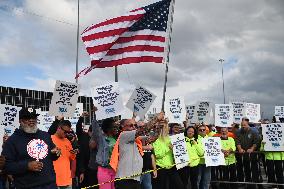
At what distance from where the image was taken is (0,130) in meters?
Result: 5.91

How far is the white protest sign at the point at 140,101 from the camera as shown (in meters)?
10.4

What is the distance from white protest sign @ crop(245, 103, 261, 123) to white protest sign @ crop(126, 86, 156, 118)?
19.7 feet

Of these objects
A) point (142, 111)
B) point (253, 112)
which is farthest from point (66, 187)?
point (253, 112)

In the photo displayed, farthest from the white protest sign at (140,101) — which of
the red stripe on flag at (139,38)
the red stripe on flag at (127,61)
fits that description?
the red stripe on flag at (139,38)

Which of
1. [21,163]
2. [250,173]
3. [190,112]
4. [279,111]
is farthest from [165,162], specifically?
[279,111]

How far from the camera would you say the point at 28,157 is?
16.6 feet

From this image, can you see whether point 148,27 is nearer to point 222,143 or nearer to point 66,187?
point 222,143

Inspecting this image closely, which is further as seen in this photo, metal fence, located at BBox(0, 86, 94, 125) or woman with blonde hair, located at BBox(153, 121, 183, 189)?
metal fence, located at BBox(0, 86, 94, 125)

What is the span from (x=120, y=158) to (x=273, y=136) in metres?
5.61

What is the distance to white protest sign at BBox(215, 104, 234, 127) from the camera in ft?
42.9

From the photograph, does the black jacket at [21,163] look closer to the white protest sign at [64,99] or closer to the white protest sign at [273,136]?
the white protest sign at [64,99]

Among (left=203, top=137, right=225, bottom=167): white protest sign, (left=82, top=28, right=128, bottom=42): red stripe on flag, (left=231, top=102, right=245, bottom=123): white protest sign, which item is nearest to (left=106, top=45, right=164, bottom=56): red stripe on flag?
(left=82, top=28, right=128, bottom=42): red stripe on flag

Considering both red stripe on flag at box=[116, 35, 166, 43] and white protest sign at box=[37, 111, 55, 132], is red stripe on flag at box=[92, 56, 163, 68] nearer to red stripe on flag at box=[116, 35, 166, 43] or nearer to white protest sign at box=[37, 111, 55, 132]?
red stripe on flag at box=[116, 35, 166, 43]

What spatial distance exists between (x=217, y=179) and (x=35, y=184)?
8116mm
